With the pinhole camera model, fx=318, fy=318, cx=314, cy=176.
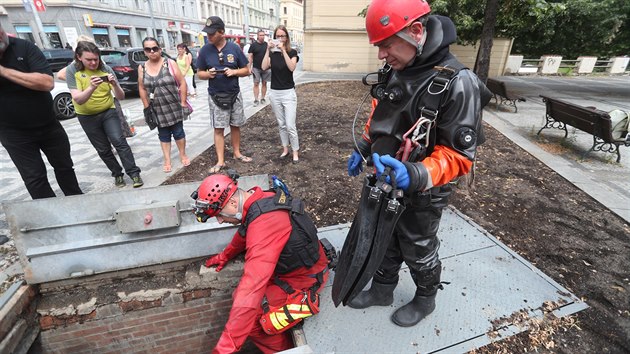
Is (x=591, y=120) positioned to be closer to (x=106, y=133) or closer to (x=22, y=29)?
(x=106, y=133)

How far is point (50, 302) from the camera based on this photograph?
8.21 feet

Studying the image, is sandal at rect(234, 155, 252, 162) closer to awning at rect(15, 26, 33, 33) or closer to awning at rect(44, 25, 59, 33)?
awning at rect(44, 25, 59, 33)

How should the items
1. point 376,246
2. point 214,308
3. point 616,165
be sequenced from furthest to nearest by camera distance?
point 616,165
point 214,308
point 376,246

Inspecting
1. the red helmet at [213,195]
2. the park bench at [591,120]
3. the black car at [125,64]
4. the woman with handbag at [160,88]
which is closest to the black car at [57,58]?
the black car at [125,64]

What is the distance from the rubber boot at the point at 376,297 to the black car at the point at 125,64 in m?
11.0

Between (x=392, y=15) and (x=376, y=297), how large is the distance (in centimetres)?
189

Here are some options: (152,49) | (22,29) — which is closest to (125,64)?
(152,49)

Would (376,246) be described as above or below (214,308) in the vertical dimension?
above

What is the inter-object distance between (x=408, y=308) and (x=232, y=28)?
57107mm

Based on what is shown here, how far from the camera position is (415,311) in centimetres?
224

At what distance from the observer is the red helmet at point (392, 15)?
1.46m

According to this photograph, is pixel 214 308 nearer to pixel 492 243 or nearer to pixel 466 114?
pixel 466 114

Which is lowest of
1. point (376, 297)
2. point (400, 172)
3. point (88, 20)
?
point (376, 297)

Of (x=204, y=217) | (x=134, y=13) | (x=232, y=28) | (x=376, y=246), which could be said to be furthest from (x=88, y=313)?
(x=232, y=28)
